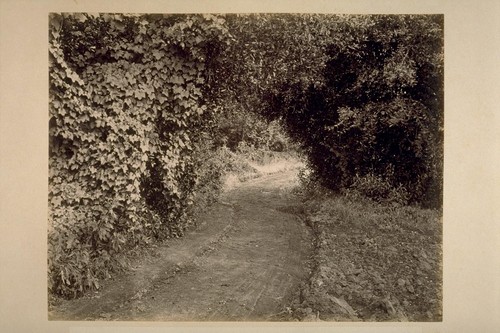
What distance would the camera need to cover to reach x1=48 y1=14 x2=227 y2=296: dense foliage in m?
3.33

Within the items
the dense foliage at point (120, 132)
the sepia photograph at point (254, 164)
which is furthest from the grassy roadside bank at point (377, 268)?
the dense foliage at point (120, 132)

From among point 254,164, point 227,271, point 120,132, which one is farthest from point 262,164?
point 120,132

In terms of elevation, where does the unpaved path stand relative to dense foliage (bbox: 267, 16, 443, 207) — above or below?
below

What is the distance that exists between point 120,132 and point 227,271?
1.35m

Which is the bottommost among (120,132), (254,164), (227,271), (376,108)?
(227,271)

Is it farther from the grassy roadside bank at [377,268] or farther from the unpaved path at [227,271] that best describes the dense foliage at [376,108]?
the unpaved path at [227,271]

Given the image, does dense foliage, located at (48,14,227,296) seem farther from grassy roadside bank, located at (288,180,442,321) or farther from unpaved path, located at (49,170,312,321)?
grassy roadside bank, located at (288,180,442,321)

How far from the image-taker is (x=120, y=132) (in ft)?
11.3

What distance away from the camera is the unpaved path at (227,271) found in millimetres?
3334

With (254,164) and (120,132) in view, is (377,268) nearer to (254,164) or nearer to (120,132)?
(254,164)

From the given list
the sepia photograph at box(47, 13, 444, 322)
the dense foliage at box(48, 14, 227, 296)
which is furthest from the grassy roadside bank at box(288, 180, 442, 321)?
the dense foliage at box(48, 14, 227, 296)

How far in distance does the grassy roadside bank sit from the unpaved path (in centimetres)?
16

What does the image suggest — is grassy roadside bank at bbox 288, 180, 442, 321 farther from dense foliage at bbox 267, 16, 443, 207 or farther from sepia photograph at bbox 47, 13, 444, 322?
dense foliage at bbox 267, 16, 443, 207
